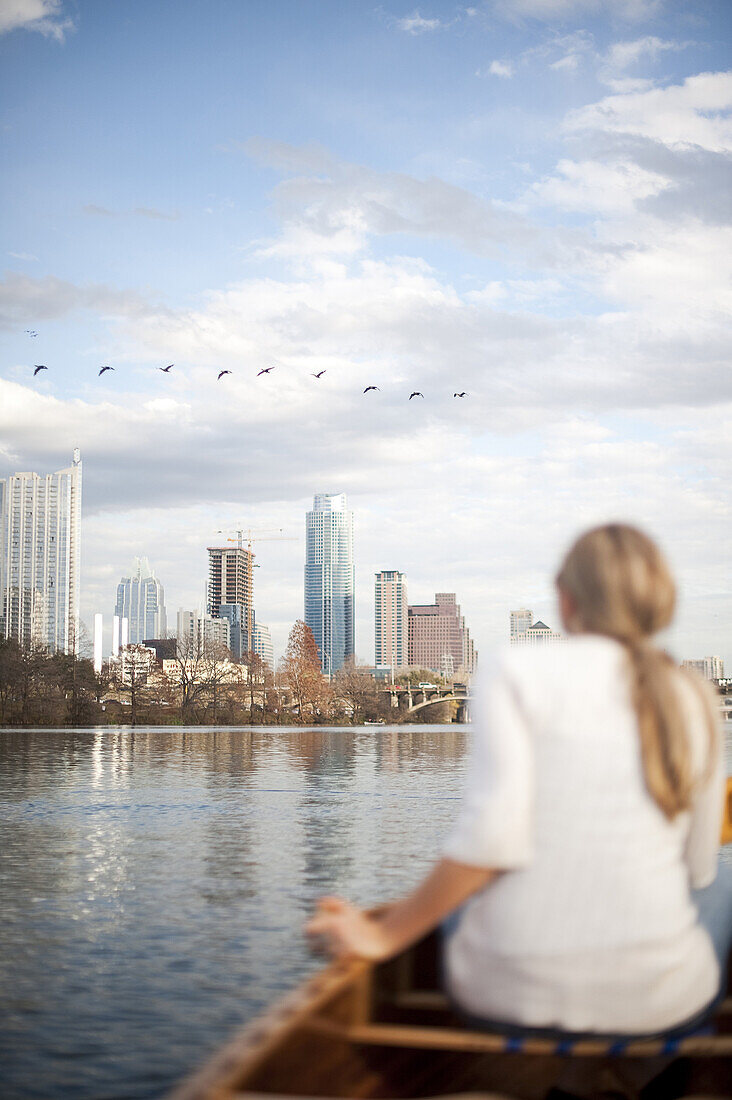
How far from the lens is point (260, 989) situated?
5668mm

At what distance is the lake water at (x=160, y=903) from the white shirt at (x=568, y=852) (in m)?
2.78

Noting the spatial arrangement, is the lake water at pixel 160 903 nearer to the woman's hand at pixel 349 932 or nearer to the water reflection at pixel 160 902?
the water reflection at pixel 160 902

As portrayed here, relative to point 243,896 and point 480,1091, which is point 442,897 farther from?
point 243,896

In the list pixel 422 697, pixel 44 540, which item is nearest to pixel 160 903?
pixel 422 697

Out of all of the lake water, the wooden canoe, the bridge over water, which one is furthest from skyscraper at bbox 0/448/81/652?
the wooden canoe

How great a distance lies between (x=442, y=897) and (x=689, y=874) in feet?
2.10

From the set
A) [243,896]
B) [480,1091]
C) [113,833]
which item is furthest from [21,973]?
[113,833]

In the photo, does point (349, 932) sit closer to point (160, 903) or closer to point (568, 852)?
point (568, 852)

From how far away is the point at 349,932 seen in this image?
220cm

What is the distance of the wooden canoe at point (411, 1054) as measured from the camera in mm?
2064

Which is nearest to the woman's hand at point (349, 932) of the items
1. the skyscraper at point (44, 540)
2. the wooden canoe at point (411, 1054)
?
the wooden canoe at point (411, 1054)

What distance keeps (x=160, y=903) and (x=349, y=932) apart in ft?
21.7

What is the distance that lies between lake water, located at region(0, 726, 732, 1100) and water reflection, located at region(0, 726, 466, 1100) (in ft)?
0.05

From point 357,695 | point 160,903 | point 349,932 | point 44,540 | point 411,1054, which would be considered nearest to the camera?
point 349,932
